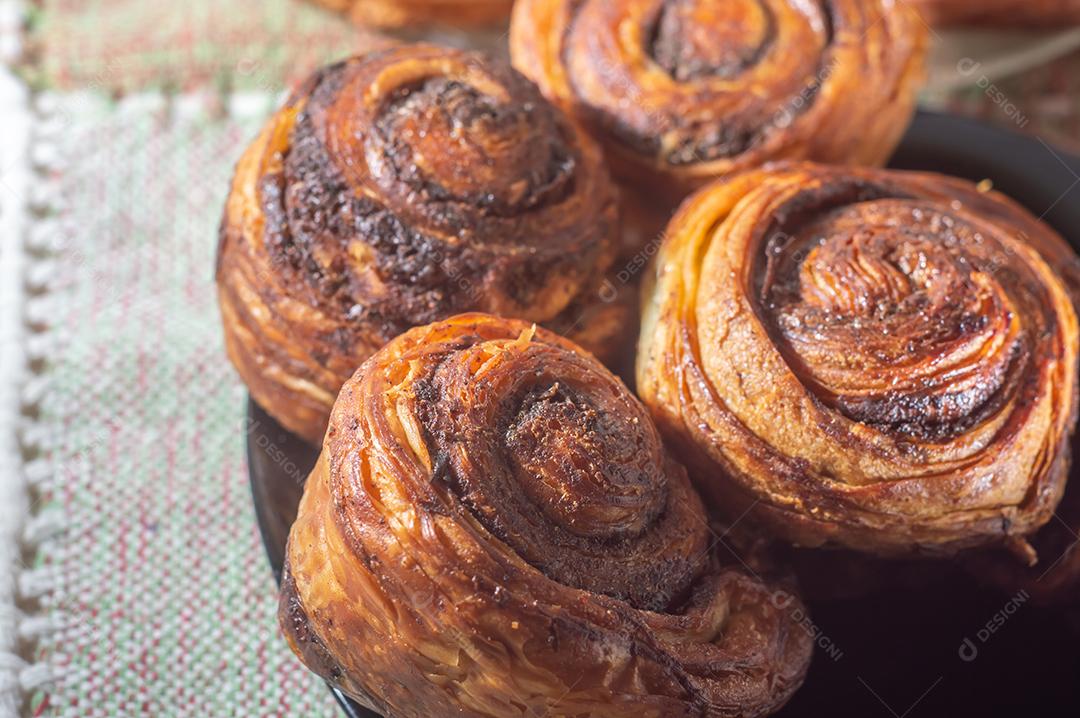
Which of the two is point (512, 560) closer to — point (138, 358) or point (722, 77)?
point (722, 77)

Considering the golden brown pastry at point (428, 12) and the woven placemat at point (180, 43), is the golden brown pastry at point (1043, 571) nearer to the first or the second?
the golden brown pastry at point (428, 12)

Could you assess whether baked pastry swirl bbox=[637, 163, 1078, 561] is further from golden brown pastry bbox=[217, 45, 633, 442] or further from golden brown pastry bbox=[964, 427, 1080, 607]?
golden brown pastry bbox=[217, 45, 633, 442]

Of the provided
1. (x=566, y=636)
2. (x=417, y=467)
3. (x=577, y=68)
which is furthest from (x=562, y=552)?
(x=577, y=68)

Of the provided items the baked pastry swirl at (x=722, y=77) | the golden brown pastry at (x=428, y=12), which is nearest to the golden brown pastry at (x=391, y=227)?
the baked pastry swirl at (x=722, y=77)

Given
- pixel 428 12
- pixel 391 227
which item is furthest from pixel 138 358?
pixel 428 12

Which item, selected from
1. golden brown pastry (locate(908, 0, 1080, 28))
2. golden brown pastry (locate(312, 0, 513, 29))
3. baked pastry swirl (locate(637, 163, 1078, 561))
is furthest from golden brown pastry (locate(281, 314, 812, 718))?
golden brown pastry (locate(908, 0, 1080, 28))

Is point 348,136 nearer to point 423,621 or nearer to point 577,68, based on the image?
point 577,68
